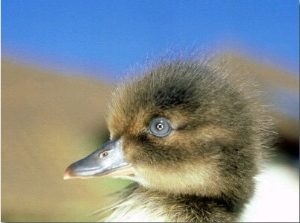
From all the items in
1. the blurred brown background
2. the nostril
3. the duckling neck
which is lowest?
the duckling neck

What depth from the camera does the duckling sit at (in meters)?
0.97

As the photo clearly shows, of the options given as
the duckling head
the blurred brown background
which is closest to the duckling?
the duckling head

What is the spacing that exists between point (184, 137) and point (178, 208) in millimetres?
132

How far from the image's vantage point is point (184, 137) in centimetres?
97

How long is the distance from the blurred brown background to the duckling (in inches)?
30.8

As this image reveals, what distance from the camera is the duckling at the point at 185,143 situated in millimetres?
969

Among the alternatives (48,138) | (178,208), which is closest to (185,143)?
(178,208)

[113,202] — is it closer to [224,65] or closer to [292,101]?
[224,65]

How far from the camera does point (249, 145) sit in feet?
3.26

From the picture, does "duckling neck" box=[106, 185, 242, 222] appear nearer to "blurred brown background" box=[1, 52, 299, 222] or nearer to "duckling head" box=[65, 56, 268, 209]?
"duckling head" box=[65, 56, 268, 209]

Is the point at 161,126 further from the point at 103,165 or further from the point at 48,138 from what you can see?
the point at 48,138

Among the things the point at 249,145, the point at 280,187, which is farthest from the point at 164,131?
the point at 280,187

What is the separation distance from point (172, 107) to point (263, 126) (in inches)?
6.9

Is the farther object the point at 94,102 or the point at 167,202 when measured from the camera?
the point at 94,102
